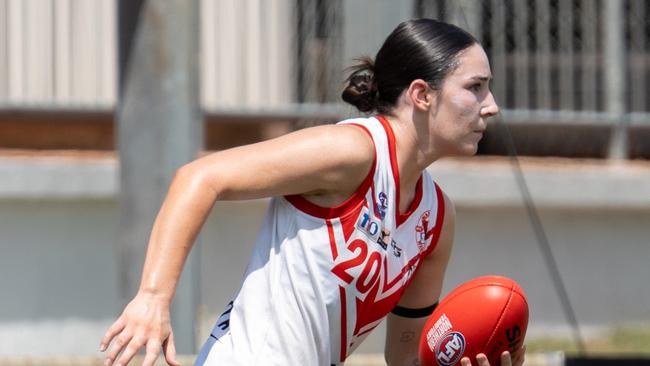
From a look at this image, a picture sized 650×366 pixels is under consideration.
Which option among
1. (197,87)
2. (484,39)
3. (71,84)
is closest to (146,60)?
(197,87)

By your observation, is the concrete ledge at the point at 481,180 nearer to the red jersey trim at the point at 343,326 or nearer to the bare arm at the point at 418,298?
the bare arm at the point at 418,298

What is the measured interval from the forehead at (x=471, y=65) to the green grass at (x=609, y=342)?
4119 mm

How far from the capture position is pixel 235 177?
10.3ft

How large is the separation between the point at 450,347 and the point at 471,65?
0.75 metres

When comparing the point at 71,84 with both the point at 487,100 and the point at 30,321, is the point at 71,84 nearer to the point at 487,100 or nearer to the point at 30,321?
the point at 30,321

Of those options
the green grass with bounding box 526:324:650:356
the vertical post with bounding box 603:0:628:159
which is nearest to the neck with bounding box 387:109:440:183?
the green grass with bounding box 526:324:650:356

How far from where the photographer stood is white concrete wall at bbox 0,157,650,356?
7.22 metres

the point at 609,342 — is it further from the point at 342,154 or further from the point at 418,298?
the point at 342,154

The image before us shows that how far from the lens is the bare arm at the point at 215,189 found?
2.99 meters

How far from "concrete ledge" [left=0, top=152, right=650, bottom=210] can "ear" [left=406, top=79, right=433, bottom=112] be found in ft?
12.5

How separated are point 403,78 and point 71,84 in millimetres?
4254

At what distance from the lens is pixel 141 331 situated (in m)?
2.96

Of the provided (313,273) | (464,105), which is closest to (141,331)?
(313,273)

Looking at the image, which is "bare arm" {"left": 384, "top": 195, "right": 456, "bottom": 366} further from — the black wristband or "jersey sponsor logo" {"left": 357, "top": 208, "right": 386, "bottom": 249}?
"jersey sponsor logo" {"left": 357, "top": 208, "right": 386, "bottom": 249}
